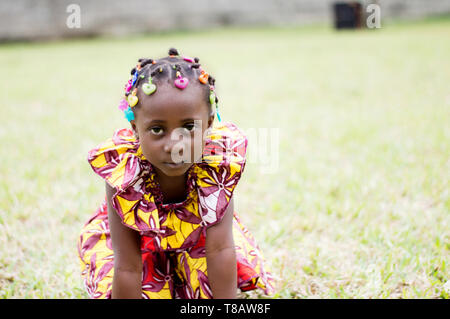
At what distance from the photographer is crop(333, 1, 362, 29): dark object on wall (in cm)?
1375

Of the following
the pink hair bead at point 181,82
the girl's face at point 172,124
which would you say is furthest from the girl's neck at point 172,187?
the pink hair bead at point 181,82

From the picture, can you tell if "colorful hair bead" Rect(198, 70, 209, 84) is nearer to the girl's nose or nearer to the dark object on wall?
the girl's nose

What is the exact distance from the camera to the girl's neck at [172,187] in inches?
63.7

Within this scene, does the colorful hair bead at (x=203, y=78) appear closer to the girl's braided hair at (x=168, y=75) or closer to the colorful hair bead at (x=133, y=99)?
the girl's braided hair at (x=168, y=75)

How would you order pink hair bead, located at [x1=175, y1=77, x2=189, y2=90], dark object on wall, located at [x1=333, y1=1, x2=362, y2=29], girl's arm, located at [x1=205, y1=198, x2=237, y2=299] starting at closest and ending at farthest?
pink hair bead, located at [x1=175, y1=77, x2=189, y2=90]
girl's arm, located at [x1=205, y1=198, x2=237, y2=299]
dark object on wall, located at [x1=333, y1=1, x2=362, y2=29]

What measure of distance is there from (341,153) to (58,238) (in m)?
2.19

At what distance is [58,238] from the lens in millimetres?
2330

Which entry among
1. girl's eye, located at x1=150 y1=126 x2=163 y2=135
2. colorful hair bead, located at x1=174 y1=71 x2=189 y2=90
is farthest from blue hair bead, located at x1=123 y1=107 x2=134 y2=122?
colorful hair bead, located at x1=174 y1=71 x2=189 y2=90

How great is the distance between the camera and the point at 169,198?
167cm

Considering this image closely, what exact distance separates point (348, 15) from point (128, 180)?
545 inches

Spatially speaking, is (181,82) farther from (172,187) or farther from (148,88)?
(172,187)

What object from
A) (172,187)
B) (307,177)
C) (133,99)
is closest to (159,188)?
(172,187)

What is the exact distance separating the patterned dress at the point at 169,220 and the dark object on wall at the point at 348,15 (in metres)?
13.3
